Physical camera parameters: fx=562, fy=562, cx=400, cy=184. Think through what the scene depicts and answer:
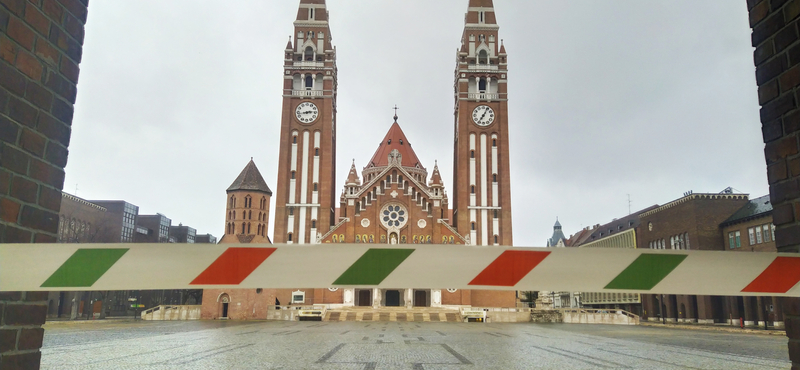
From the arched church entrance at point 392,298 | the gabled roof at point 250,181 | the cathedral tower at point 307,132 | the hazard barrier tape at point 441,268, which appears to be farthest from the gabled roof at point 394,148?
the hazard barrier tape at point 441,268

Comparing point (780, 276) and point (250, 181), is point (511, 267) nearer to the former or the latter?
point (780, 276)

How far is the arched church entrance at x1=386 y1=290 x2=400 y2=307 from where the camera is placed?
5316 cm

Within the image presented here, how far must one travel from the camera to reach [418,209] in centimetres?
5378

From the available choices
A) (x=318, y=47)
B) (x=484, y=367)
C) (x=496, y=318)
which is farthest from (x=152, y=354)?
(x=318, y=47)

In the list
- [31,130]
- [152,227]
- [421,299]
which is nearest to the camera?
[31,130]

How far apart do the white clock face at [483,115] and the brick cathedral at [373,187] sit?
102mm

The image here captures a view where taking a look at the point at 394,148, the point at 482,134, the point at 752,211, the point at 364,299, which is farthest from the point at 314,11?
the point at 752,211

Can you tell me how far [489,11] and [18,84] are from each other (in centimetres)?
6165

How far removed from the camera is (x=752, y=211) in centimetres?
4394

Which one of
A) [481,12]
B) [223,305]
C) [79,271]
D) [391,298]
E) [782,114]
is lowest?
[223,305]

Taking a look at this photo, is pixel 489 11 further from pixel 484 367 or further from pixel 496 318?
pixel 484 367

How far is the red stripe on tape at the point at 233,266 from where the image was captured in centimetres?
288

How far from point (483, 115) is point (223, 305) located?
101 feet

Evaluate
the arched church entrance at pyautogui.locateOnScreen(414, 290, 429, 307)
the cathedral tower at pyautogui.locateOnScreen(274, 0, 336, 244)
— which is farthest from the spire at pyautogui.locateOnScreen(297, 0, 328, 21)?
the arched church entrance at pyautogui.locateOnScreen(414, 290, 429, 307)
